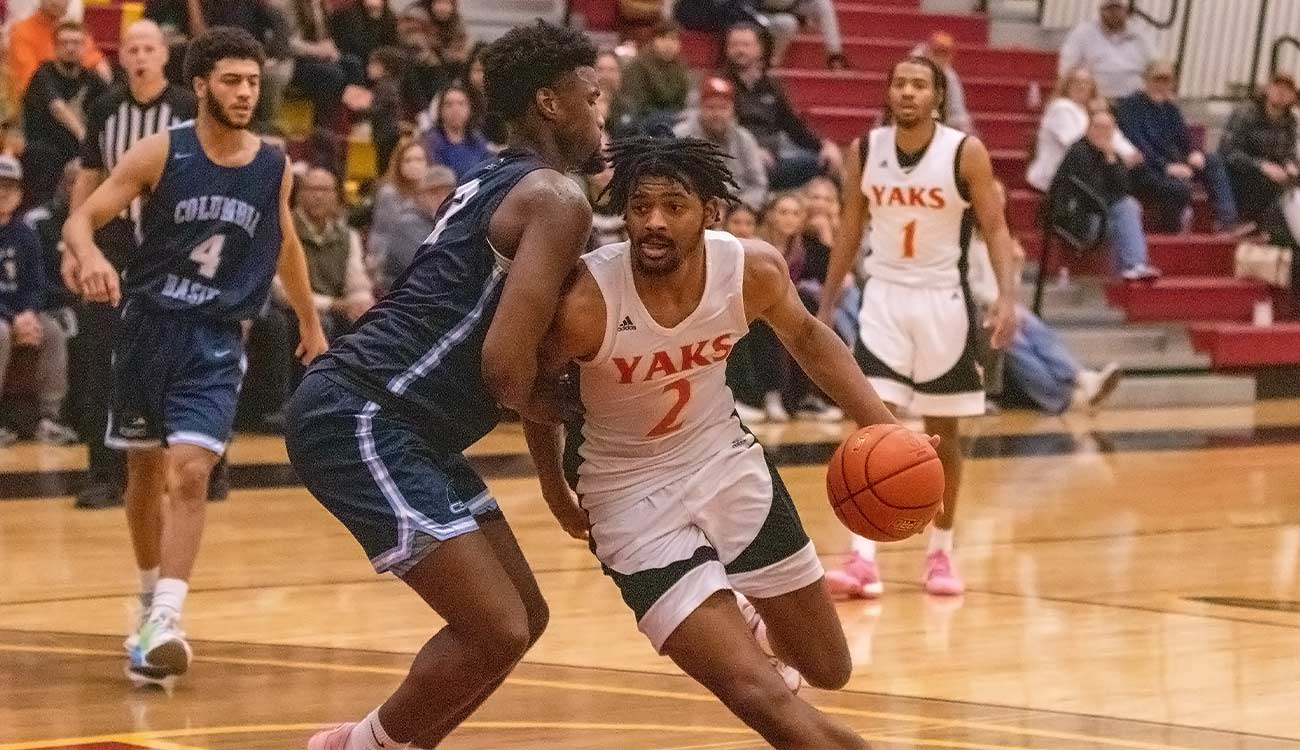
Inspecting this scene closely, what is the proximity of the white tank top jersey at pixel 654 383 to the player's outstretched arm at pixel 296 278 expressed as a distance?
184cm

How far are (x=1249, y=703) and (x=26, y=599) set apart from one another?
3960 mm

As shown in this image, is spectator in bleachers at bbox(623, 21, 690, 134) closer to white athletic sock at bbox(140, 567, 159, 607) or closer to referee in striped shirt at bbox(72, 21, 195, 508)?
referee in striped shirt at bbox(72, 21, 195, 508)

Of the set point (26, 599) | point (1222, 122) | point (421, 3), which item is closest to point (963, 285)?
point (26, 599)

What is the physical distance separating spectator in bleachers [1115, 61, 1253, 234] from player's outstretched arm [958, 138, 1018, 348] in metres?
8.43

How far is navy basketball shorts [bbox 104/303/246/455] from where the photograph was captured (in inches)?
233

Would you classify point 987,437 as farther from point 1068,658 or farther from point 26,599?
point 26,599

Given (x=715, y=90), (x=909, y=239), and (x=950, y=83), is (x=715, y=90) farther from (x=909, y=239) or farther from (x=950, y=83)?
(x=909, y=239)

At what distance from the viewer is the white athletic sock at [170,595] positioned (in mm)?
5785

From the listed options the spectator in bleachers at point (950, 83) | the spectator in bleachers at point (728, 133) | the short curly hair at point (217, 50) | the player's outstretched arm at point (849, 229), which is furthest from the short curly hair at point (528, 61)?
the spectator in bleachers at point (950, 83)

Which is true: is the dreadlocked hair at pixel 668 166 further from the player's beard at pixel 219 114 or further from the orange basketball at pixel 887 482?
the player's beard at pixel 219 114

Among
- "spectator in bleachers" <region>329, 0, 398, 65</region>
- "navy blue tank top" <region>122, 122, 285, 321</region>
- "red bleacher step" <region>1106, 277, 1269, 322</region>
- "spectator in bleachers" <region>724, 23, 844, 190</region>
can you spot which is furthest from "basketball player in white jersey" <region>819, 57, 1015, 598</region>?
"red bleacher step" <region>1106, 277, 1269, 322</region>

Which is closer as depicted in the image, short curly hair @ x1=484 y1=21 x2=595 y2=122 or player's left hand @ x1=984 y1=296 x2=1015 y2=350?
short curly hair @ x1=484 y1=21 x2=595 y2=122

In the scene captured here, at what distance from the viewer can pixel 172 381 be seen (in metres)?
5.95

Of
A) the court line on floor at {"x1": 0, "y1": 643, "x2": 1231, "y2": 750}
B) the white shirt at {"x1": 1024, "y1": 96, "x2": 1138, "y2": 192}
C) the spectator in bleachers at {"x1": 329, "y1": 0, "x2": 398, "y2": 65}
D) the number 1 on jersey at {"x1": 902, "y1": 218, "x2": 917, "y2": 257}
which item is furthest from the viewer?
the white shirt at {"x1": 1024, "y1": 96, "x2": 1138, "y2": 192}
